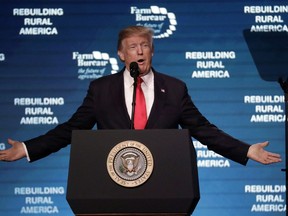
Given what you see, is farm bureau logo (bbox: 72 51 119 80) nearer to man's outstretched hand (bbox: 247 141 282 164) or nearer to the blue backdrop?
the blue backdrop

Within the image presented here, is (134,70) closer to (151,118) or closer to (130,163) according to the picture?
(151,118)

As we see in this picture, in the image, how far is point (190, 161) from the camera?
3102 millimetres

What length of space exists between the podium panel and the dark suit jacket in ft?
1.97

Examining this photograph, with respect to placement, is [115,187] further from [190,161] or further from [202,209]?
[202,209]

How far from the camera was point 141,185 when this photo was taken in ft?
10.0

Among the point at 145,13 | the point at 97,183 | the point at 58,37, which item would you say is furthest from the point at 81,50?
the point at 97,183

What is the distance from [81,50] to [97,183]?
2770mm

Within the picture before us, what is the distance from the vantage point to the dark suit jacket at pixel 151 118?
3.73 m

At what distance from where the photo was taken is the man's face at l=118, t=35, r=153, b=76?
380 cm

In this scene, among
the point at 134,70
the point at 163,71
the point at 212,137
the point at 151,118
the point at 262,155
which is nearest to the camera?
the point at 134,70

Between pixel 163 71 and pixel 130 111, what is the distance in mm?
1967

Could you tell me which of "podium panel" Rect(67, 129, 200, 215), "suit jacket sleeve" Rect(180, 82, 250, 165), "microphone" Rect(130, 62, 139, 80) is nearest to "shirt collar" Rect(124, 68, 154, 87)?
"suit jacket sleeve" Rect(180, 82, 250, 165)

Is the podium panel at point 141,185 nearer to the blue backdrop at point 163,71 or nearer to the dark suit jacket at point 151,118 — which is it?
the dark suit jacket at point 151,118

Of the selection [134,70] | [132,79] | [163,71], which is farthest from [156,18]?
[134,70]
